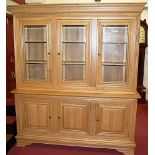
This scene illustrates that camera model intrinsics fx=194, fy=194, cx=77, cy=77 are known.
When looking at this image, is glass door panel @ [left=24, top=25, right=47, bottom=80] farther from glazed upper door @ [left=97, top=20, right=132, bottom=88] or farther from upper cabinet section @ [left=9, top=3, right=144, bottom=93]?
glazed upper door @ [left=97, top=20, right=132, bottom=88]

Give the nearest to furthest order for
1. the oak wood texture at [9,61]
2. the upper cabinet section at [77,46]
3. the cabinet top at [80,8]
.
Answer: the cabinet top at [80,8] < the upper cabinet section at [77,46] < the oak wood texture at [9,61]

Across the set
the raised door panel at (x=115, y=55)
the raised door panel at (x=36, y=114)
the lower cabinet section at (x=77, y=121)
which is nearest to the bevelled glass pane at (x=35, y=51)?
the lower cabinet section at (x=77, y=121)

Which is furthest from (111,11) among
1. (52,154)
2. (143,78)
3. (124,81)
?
(143,78)

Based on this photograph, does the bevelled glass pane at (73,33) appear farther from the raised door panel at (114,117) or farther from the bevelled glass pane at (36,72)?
the raised door panel at (114,117)

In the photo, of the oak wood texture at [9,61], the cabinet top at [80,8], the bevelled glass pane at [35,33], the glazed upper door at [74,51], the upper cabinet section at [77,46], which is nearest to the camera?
the cabinet top at [80,8]

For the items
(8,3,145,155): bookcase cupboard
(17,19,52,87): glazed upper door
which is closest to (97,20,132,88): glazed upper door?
(8,3,145,155): bookcase cupboard

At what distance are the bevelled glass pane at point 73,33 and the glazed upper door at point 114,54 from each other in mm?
245

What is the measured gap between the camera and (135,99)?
8.06 feet

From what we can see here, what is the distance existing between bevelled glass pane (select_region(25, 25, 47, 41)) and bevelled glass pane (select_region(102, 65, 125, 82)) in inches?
36.8

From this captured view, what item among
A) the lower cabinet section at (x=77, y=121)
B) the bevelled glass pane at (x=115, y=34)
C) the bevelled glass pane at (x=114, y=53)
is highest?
the bevelled glass pane at (x=115, y=34)

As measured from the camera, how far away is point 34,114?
2.72 meters

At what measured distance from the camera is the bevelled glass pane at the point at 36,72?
2715 millimetres
